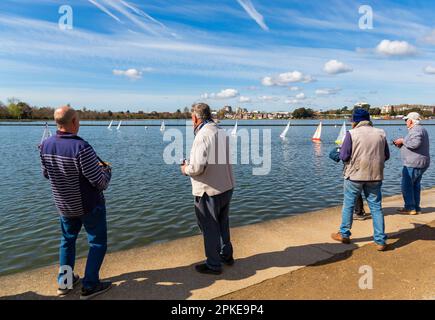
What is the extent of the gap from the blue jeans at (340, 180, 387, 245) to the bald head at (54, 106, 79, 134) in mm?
4431

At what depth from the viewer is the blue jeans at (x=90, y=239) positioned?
3.92 meters

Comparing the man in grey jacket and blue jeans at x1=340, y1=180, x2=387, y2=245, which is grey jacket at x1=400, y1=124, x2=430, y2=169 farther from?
blue jeans at x1=340, y1=180, x2=387, y2=245

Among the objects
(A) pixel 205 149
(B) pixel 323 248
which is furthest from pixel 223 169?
(B) pixel 323 248

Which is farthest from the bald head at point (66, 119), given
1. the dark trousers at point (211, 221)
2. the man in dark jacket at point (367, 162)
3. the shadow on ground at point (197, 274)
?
the man in dark jacket at point (367, 162)

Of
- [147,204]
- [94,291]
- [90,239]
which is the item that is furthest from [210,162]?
[147,204]

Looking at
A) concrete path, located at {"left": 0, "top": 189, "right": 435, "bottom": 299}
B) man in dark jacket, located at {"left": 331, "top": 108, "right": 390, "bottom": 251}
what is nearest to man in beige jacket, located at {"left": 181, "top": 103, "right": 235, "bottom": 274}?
concrete path, located at {"left": 0, "top": 189, "right": 435, "bottom": 299}

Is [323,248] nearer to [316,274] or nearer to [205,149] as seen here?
[316,274]

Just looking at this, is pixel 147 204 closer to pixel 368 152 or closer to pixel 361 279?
pixel 368 152

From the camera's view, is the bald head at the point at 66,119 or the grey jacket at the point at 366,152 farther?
the grey jacket at the point at 366,152

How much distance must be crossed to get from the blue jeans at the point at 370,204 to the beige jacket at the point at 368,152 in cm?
18

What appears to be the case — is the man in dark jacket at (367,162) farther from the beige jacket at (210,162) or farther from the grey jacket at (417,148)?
the beige jacket at (210,162)

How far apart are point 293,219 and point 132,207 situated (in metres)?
5.62

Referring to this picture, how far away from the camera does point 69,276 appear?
13.3 ft

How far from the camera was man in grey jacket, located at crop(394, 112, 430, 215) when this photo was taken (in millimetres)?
6965
